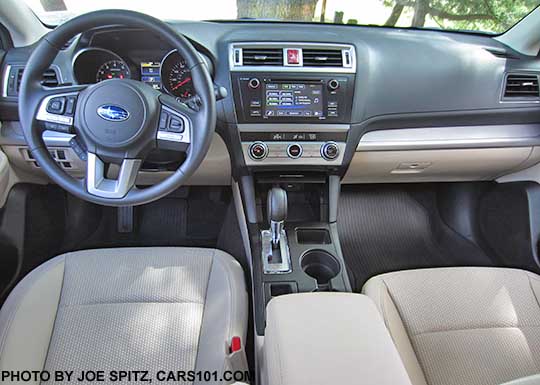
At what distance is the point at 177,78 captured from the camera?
4.28 ft

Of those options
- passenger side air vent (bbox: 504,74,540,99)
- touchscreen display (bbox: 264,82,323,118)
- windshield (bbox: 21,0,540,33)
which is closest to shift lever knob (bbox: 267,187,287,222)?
touchscreen display (bbox: 264,82,323,118)

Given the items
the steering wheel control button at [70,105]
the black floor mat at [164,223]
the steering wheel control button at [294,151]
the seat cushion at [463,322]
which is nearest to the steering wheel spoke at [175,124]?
the steering wheel control button at [70,105]

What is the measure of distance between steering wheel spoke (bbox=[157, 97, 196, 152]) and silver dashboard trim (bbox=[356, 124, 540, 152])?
69 centimetres

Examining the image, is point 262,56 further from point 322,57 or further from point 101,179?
point 101,179

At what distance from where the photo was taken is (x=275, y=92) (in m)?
1.34

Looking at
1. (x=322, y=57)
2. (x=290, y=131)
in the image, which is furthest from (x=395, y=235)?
(x=322, y=57)

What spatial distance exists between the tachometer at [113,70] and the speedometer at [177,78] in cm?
14

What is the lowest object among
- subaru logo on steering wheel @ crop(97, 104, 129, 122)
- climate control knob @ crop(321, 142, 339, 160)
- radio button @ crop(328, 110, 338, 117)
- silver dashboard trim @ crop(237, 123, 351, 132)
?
climate control knob @ crop(321, 142, 339, 160)

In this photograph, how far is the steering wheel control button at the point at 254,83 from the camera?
1.32m

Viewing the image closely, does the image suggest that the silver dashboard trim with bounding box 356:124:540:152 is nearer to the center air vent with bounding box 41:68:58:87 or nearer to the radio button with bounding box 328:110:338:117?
the radio button with bounding box 328:110:338:117

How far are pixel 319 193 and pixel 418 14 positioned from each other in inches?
32.3

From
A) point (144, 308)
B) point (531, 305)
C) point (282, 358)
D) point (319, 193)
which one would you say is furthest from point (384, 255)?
point (282, 358)

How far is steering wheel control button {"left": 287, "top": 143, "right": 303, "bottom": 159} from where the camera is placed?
1.40 meters

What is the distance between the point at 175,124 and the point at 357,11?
3.06ft
